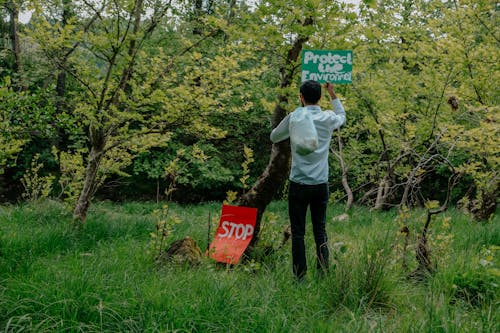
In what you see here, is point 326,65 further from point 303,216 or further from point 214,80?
point 214,80

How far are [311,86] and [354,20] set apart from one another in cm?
116

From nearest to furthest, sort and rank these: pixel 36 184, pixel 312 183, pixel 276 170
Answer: pixel 312 183, pixel 276 170, pixel 36 184

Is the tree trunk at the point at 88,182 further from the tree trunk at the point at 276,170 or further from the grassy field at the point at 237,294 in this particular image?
the tree trunk at the point at 276,170

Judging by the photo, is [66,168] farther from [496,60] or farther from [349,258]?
[496,60]

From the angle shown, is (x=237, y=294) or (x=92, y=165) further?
(x=92, y=165)

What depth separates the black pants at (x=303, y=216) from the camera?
3.41 m

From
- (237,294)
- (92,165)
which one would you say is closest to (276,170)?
(237,294)

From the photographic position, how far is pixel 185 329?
7.62 ft

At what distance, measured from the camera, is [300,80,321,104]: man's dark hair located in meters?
3.41

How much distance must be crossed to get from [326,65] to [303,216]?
48.7 inches

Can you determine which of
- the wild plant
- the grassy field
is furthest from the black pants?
the wild plant

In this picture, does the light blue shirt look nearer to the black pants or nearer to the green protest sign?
the black pants

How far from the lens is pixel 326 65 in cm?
341

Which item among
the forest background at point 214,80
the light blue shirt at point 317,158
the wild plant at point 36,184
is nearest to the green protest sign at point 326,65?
the light blue shirt at point 317,158
